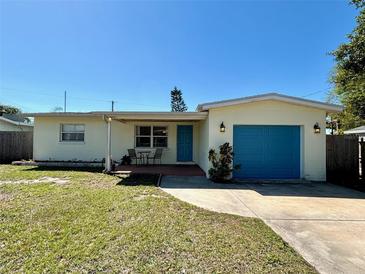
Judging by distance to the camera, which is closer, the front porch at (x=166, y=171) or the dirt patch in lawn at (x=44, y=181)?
the dirt patch in lawn at (x=44, y=181)

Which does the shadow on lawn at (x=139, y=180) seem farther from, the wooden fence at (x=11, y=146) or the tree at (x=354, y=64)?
the wooden fence at (x=11, y=146)

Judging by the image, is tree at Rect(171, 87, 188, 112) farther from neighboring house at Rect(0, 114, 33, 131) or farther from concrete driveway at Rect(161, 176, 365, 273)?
concrete driveway at Rect(161, 176, 365, 273)

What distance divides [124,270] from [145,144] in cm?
1059

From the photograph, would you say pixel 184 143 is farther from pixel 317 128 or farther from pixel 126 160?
pixel 317 128

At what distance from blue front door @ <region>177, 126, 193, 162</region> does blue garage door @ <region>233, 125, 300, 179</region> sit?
14.2ft

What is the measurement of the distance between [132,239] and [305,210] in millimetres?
3947

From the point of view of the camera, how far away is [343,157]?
1045 cm

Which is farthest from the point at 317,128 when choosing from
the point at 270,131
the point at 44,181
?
the point at 44,181

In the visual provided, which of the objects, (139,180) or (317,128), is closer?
(139,180)

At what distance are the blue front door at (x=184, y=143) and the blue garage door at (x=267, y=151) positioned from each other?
14.2 ft

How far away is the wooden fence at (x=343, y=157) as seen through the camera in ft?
33.5

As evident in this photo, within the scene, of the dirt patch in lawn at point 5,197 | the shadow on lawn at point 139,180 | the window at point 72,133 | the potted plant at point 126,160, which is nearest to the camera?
the dirt patch in lawn at point 5,197

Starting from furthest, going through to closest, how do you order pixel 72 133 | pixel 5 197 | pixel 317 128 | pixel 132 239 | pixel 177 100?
1. pixel 177 100
2. pixel 72 133
3. pixel 317 128
4. pixel 5 197
5. pixel 132 239

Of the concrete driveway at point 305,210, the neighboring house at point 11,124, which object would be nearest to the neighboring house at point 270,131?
the concrete driveway at point 305,210
